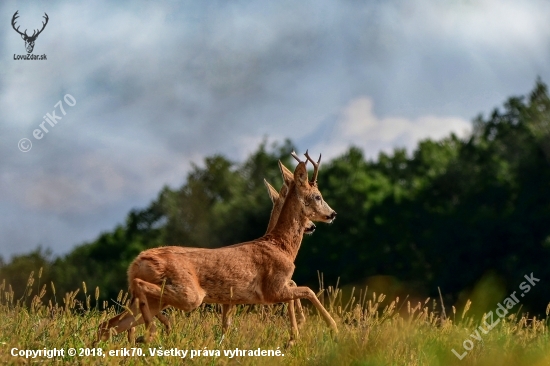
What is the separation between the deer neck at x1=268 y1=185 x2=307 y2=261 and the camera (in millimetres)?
11094

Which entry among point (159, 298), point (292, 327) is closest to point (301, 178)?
point (292, 327)

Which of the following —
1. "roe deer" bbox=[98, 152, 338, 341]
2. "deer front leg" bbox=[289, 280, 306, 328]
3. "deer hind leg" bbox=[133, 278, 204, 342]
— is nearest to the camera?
"deer hind leg" bbox=[133, 278, 204, 342]

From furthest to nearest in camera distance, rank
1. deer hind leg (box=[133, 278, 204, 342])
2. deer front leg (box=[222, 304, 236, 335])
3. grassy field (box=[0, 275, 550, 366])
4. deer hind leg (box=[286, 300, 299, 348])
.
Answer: deer front leg (box=[222, 304, 236, 335])
deer hind leg (box=[286, 300, 299, 348])
deer hind leg (box=[133, 278, 204, 342])
grassy field (box=[0, 275, 550, 366])

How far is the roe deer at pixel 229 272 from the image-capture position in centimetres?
934

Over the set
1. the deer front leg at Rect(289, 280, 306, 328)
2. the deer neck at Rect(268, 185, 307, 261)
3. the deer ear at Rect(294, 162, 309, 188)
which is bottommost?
the deer front leg at Rect(289, 280, 306, 328)

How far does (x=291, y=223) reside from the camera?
1118cm

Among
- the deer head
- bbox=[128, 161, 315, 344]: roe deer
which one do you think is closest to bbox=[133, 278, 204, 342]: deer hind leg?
bbox=[128, 161, 315, 344]: roe deer

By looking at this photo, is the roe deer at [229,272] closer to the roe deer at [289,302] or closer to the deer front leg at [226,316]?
the roe deer at [289,302]

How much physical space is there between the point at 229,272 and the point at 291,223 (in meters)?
1.57

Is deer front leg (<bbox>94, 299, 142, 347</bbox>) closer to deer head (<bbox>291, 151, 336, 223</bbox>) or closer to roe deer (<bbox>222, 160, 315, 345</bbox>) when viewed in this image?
roe deer (<bbox>222, 160, 315, 345</bbox>)

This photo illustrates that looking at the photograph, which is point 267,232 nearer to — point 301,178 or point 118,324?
point 301,178

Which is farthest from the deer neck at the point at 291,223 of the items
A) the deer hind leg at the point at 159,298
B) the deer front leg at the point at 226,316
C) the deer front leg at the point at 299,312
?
the deer hind leg at the point at 159,298

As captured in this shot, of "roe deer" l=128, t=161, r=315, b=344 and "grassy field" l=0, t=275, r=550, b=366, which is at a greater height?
"roe deer" l=128, t=161, r=315, b=344

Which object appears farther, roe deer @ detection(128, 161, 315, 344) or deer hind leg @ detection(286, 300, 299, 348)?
roe deer @ detection(128, 161, 315, 344)
